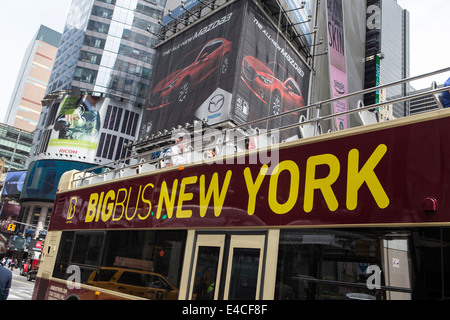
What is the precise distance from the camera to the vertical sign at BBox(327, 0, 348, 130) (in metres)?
36.3

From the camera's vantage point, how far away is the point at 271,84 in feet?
87.7

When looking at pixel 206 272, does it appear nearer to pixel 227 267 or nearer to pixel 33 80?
pixel 227 267

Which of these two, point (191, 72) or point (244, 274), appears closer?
point (244, 274)

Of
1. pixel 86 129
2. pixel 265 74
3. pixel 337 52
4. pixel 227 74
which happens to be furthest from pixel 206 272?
pixel 86 129

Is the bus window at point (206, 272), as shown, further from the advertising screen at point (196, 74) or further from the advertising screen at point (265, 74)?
the advertising screen at point (265, 74)

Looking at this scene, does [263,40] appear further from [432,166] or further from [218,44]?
[432,166]

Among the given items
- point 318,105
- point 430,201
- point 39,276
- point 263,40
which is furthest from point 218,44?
point 430,201

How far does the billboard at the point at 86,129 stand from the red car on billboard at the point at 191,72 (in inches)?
649

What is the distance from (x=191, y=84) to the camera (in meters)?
27.0

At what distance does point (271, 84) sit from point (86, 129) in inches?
1045

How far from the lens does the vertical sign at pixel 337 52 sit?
1430 inches

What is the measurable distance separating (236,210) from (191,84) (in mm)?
23444

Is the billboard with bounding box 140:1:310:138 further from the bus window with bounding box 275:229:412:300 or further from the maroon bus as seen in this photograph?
the bus window with bounding box 275:229:412:300

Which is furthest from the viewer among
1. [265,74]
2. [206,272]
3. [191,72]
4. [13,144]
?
[13,144]
